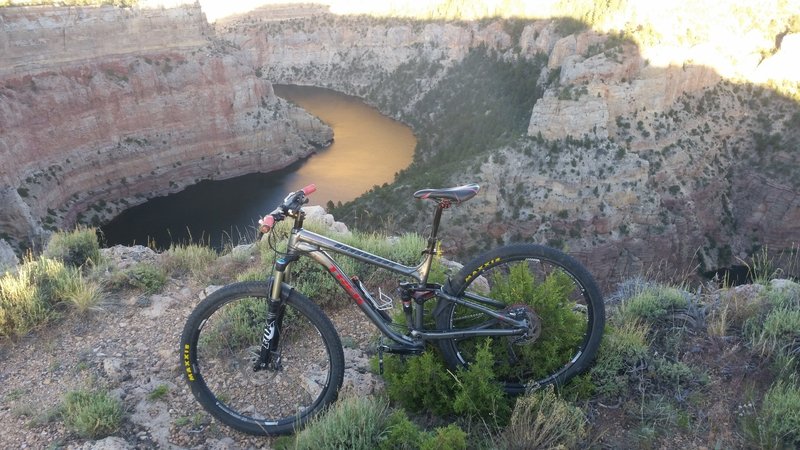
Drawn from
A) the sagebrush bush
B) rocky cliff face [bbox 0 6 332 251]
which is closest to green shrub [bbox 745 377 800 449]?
the sagebrush bush

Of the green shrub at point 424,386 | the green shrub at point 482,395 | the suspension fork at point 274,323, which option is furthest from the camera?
the suspension fork at point 274,323

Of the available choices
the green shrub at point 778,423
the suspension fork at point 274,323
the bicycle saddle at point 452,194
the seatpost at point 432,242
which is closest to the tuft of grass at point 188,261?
the suspension fork at point 274,323

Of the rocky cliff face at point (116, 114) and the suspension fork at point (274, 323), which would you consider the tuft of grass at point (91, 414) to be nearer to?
the suspension fork at point (274, 323)

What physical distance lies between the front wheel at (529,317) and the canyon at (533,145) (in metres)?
22.7

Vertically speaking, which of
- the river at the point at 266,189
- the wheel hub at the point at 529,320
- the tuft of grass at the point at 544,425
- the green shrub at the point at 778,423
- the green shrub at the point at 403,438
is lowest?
the river at the point at 266,189

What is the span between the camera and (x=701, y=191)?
102 feet

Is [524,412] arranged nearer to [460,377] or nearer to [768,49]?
[460,377]

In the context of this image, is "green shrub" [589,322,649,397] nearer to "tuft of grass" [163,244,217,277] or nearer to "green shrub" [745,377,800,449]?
"green shrub" [745,377,800,449]

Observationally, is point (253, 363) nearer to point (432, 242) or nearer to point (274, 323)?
point (274, 323)

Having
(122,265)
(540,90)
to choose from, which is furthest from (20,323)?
(540,90)

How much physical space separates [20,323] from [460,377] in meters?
4.22

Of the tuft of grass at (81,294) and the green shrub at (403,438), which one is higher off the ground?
the green shrub at (403,438)

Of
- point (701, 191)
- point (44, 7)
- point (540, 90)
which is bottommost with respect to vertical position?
point (701, 191)

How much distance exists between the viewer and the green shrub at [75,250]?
626cm
